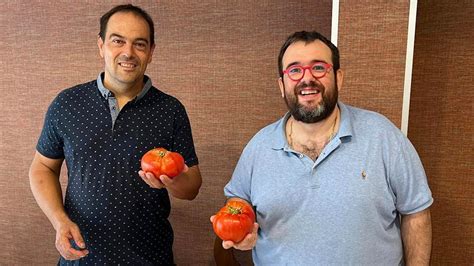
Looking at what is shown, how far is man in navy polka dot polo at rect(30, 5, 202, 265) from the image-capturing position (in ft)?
4.91

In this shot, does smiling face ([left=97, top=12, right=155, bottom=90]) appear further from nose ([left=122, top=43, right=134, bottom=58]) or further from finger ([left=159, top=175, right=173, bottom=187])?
finger ([left=159, top=175, right=173, bottom=187])

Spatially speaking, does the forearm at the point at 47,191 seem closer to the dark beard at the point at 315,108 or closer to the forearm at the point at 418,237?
the dark beard at the point at 315,108

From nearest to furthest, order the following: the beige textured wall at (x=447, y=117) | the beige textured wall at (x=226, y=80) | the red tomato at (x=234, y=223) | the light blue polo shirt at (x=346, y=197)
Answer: the red tomato at (x=234, y=223)
the light blue polo shirt at (x=346, y=197)
the beige textured wall at (x=226, y=80)
the beige textured wall at (x=447, y=117)

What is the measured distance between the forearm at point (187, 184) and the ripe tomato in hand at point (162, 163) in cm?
9

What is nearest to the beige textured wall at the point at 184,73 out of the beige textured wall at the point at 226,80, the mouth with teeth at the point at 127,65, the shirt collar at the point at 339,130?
the beige textured wall at the point at 226,80

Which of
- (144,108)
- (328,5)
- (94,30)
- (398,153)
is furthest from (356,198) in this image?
(94,30)

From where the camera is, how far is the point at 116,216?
4.98ft

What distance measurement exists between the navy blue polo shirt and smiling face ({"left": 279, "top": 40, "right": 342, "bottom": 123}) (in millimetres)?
432

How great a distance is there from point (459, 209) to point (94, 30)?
7.30 ft

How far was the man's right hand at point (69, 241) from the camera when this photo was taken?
4.65ft

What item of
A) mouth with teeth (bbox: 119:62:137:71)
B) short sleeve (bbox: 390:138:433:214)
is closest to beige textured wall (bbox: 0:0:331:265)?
mouth with teeth (bbox: 119:62:137:71)

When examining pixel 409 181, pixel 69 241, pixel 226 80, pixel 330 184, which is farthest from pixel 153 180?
pixel 226 80

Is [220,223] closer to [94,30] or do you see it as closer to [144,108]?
[144,108]

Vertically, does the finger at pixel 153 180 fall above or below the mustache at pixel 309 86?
below
